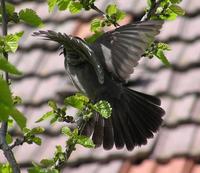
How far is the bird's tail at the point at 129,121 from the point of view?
2383mm

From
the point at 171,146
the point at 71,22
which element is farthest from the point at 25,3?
the point at 171,146

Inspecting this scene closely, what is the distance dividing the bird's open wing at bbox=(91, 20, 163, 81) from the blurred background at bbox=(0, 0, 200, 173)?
1138 mm

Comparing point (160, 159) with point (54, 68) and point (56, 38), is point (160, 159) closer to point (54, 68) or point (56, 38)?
point (54, 68)

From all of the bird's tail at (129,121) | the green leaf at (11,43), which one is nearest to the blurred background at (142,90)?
the bird's tail at (129,121)

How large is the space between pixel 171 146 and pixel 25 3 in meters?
1.75

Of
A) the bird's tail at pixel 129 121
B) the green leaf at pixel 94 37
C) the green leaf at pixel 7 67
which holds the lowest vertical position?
the bird's tail at pixel 129 121

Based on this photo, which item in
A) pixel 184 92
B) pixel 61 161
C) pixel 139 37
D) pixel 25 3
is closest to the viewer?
pixel 61 161

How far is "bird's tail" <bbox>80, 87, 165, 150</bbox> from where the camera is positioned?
2383 millimetres

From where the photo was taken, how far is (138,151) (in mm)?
3236

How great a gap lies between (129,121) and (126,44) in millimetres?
614

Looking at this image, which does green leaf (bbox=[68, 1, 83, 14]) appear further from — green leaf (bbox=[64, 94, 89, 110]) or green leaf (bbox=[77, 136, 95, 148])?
green leaf (bbox=[77, 136, 95, 148])

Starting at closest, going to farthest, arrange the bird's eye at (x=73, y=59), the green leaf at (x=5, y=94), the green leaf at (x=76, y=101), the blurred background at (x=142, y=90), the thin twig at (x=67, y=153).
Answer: the green leaf at (x=5, y=94) < the thin twig at (x=67, y=153) < the green leaf at (x=76, y=101) < the bird's eye at (x=73, y=59) < the blurred background at (x=142, y=90)

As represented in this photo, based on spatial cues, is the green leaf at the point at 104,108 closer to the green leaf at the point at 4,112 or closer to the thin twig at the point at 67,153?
the thin twig at the point at 67,153

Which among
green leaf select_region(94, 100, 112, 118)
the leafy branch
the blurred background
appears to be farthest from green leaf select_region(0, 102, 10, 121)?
A: the blurred background
